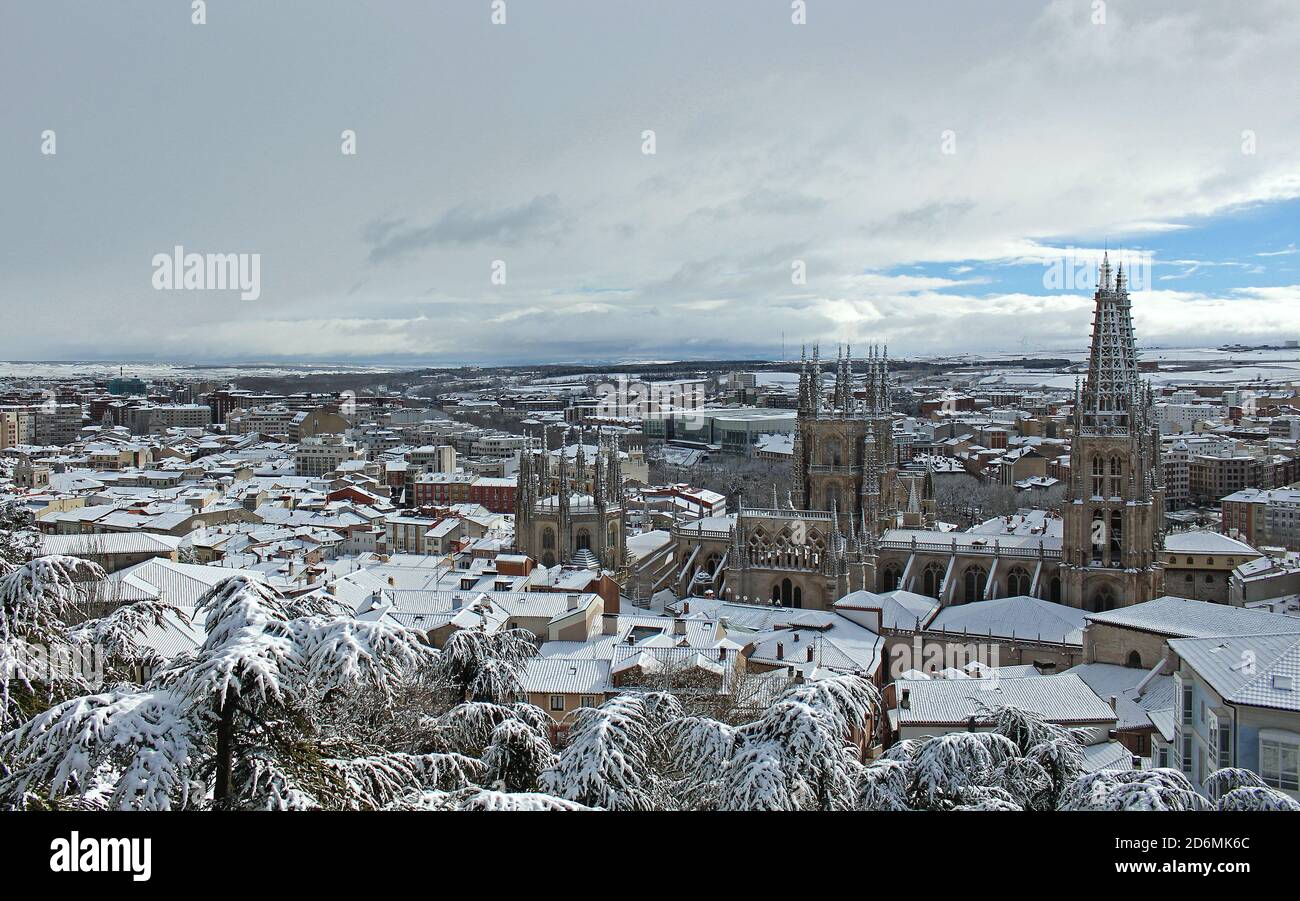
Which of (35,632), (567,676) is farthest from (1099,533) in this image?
(35,632)

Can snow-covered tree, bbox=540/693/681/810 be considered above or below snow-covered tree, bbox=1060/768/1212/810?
above

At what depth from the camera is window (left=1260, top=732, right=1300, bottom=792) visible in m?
8.93

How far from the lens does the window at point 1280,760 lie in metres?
8.93

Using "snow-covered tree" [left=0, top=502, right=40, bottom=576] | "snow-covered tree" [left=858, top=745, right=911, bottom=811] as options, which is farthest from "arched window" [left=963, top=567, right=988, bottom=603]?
"snow-covered tree" [left=0, top=502, right=40, bottom=576]

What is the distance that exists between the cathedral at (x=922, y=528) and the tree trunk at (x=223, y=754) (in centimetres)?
2397

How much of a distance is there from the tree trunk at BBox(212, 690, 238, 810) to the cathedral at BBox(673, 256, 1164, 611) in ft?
78.7

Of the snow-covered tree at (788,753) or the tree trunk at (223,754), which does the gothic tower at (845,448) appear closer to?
the snow-covered tree at (788,753)

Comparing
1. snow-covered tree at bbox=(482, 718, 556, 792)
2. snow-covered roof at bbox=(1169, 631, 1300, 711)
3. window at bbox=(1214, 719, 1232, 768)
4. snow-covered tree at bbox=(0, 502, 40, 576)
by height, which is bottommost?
window at bbox=(1214, 719, 1232, 768)

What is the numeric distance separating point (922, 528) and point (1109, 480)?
683 cm

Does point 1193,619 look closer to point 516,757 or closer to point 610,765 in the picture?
point 516,757

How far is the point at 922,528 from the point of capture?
3209 cm

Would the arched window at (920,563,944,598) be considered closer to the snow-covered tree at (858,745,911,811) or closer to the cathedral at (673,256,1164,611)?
the cathedral at (673,256,1164,611)

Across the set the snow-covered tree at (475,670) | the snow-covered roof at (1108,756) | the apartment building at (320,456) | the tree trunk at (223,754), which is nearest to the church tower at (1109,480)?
the snow-covered roof at (1108,756)
